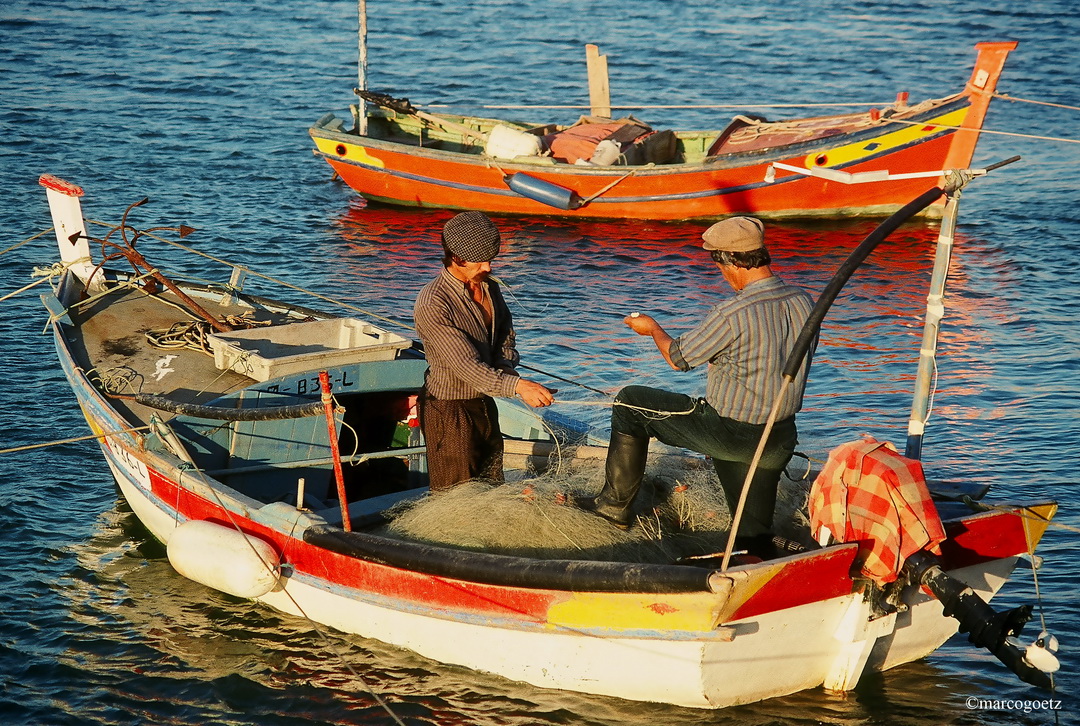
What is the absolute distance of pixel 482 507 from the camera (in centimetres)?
603

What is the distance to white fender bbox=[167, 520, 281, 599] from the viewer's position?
6320 mm

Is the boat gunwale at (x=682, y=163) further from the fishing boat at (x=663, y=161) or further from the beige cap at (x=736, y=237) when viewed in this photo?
the beige cap at (x=736, y=237)

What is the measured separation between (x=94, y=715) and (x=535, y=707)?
2.31 m

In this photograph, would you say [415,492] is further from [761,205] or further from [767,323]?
[761,205]

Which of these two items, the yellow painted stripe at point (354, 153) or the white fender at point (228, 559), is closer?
the white fender at point (228, 559)

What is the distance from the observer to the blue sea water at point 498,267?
6.36 meters

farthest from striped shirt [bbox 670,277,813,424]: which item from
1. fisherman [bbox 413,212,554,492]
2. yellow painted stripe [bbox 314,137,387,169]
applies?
yellow painted stripe [bbox 314,137,387,169]

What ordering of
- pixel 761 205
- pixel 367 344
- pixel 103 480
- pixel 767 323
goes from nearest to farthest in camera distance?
pixel 767 323 < pixel 367 344 < pixel 103 480 < pixel 761 205

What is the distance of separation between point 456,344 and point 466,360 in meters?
0.10

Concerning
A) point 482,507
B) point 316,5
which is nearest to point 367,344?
point 482,507

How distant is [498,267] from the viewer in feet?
47.1

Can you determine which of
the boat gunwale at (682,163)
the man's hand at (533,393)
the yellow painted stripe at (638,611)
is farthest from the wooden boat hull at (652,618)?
the boat gunwale at (682,163)

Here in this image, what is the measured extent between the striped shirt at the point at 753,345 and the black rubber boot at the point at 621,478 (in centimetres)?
62

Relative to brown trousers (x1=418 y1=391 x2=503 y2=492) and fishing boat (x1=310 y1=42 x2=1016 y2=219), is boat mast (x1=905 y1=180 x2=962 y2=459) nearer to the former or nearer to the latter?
brown trousers (x1=418 y1=391 x2=503 y2=492)
